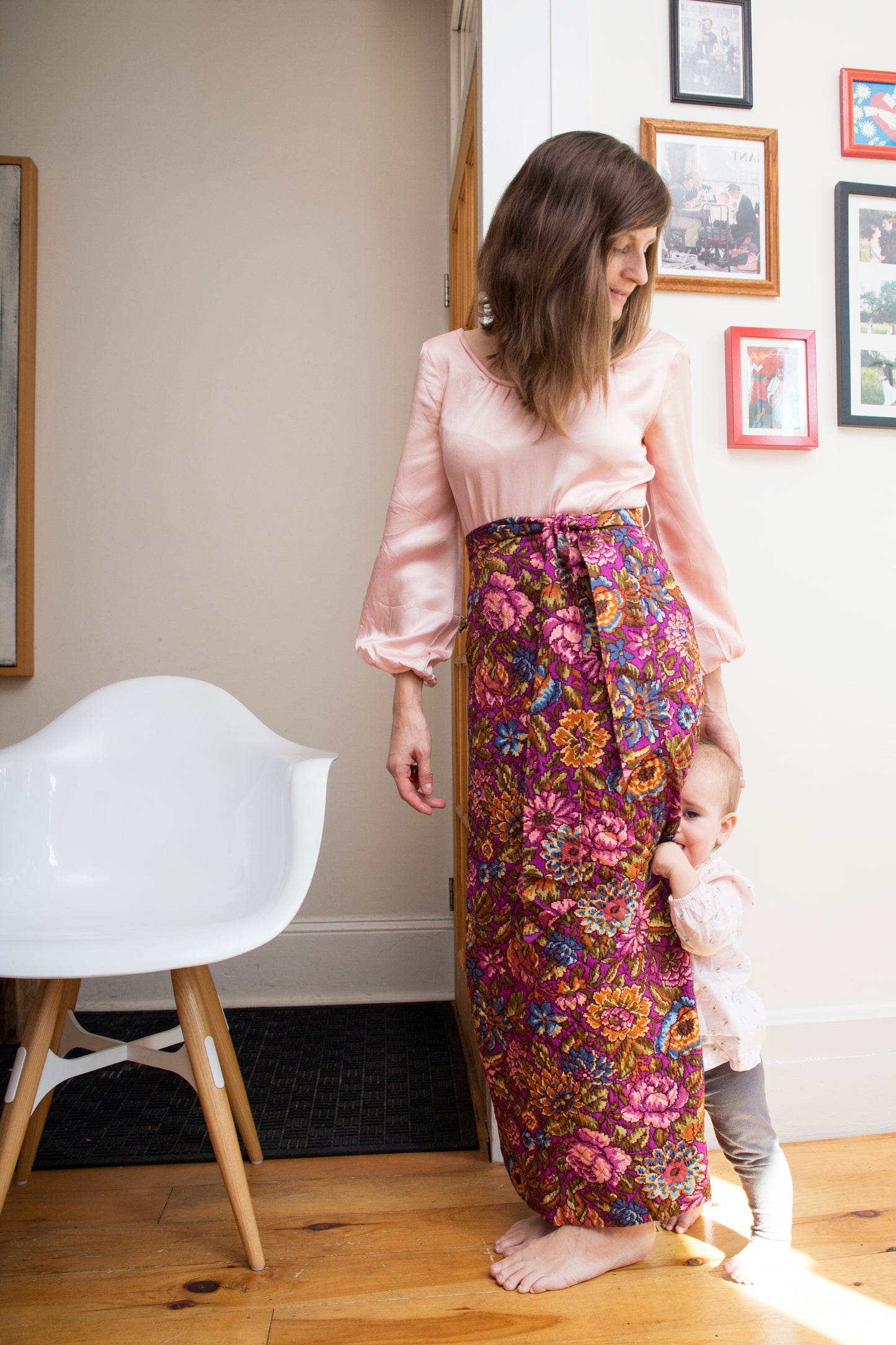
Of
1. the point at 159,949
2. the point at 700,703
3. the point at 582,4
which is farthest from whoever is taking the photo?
the point at 582,4

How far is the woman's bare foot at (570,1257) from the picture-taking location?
3.69 feet

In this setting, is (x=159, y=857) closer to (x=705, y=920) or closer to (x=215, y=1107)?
(x=215, y=1107)

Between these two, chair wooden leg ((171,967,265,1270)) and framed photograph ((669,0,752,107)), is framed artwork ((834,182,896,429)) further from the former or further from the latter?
chair wooden leg ((171,967,265,1270))

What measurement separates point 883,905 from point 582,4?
1592 millimetres

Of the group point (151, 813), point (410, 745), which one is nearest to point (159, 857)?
point (151, 813)

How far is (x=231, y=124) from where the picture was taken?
2.15m

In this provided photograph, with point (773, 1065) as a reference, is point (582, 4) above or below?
above

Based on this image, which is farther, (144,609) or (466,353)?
(144,609)

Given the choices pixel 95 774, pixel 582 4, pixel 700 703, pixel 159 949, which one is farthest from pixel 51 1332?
pixel 582 4

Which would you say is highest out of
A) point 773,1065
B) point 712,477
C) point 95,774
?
point 712,477

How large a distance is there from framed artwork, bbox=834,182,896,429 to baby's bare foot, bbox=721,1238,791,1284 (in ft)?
4.14

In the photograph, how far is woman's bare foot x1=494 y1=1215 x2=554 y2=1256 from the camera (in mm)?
1187

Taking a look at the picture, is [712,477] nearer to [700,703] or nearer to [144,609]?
[700,703]

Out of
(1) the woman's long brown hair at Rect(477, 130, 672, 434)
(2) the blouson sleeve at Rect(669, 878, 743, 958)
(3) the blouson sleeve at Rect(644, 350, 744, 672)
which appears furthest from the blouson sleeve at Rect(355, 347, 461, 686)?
(2) the blouson sleeve at Rect(669, 878, 743, 958)
